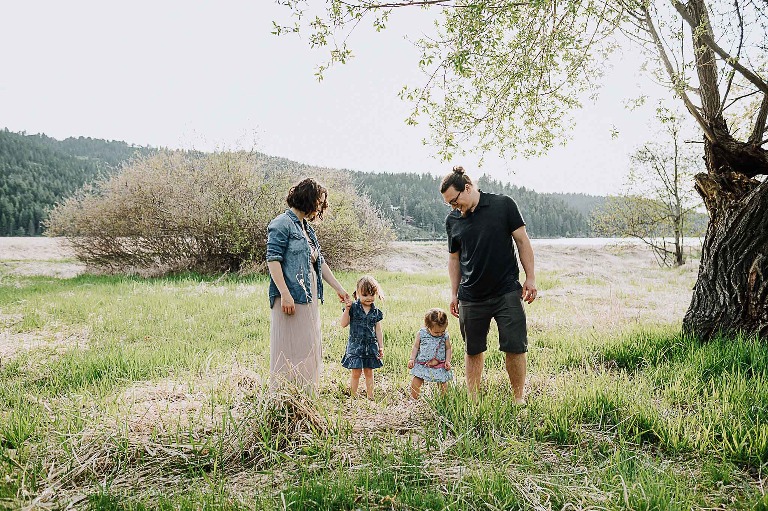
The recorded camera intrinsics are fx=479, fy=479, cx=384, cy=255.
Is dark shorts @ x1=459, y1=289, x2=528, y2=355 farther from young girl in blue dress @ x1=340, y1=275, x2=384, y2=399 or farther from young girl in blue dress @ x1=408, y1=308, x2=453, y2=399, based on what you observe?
young girl in blue dress @ x1=340, y1=275, x2=384, y2=399

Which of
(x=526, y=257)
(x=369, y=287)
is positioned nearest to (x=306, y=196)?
(x=369, y=287)

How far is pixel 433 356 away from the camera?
4930 millimetres

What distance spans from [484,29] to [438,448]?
5.03m

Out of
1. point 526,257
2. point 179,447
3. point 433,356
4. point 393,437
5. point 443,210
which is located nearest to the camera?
point 179,447

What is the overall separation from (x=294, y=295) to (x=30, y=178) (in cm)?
11826

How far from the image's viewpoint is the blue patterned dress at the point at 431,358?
4887 mm

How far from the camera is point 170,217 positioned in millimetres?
20516

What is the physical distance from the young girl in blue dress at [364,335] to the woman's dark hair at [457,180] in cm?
129

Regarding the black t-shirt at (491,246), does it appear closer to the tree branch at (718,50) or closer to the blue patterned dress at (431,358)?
the blue patterned dress at (431,358)

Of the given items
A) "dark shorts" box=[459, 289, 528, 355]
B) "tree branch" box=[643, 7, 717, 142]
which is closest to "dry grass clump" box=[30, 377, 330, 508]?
"dark shorts" box=[459, 289, 528, 355]

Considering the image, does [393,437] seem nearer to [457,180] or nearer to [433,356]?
[433,356]

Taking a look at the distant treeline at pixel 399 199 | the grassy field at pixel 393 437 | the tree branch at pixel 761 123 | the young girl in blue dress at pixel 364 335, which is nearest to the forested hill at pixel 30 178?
the distant treeline at pixel 399 199

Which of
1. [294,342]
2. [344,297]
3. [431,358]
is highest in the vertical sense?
[344,297]

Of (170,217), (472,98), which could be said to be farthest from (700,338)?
(170,217)
